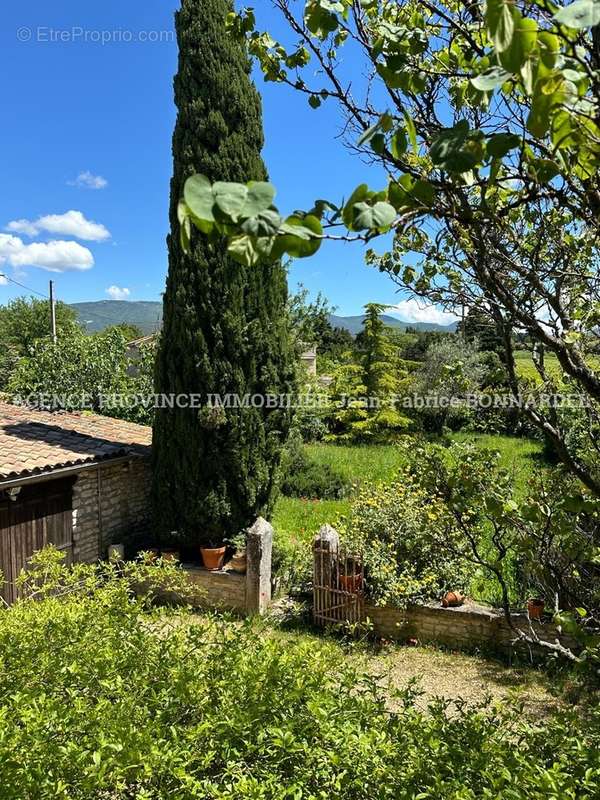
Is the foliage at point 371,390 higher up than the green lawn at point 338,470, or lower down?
higher up

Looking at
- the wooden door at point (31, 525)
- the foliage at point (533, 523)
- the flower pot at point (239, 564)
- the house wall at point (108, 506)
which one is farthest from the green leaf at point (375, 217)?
the house wall at point (108, 506)

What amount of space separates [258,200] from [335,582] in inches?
296

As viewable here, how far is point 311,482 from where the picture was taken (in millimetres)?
14180

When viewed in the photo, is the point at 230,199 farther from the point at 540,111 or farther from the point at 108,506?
the point at 108,506

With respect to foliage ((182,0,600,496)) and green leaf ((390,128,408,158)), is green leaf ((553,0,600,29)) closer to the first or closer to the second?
foliage ((182,0,600,496))

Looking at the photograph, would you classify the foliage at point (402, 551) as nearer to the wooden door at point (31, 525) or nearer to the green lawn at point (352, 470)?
the green lawn at point (352, 470)

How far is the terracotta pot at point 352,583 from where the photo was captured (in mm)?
7596

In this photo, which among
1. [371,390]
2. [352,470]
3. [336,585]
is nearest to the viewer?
[336,585]

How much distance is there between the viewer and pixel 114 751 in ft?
7.37

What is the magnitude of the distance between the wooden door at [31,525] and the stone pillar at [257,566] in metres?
3.02

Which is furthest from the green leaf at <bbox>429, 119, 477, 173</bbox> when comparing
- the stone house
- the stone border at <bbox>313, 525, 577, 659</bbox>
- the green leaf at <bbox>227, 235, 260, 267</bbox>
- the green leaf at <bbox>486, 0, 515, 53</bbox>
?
the stone house

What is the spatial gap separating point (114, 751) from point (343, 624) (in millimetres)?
5681

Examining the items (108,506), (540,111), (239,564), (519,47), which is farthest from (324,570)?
(519,47)

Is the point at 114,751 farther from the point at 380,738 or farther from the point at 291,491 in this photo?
the point at 291,491
